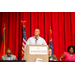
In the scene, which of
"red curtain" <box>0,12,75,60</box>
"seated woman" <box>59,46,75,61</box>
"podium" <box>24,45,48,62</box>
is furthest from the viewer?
"red curtain" <box>0,12,75,60</box>

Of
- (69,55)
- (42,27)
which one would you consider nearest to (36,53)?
(69,55)

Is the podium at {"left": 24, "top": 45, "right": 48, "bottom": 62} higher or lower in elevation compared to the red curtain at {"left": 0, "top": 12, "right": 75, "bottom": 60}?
lower

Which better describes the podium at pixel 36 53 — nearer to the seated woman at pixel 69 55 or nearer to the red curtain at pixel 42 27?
the seated woman at pixel 69 55

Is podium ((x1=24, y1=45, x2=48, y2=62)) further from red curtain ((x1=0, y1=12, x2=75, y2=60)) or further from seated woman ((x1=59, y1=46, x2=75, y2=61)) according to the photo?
red curtain ((x1=0, y1=12, x2=75, y2=60))

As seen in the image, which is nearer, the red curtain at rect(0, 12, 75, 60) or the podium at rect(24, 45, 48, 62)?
the podium at rect(24, 45, 48, 62)

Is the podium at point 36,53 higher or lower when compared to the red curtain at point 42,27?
lower

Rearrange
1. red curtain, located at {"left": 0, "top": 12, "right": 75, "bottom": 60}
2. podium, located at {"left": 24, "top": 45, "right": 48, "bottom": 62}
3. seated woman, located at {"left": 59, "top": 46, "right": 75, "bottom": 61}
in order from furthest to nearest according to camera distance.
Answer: red curtain, located at {"left": 0, "top": 12, "right": 75, "bottom": 60} < seated woman, located at {"left": 59, "top": 46, "right": 75, "bottom": 61} < podium, located at {"left": 24, "top": 45, "right": 48, "bottom": 62}

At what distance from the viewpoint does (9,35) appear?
537 cm

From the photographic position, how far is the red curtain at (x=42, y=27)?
5.35m

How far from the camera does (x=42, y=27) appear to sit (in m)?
5.41

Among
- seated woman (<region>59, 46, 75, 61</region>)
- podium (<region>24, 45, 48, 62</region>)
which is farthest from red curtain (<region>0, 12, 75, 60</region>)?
podium (<region>24, 45, 48, 62</region>)

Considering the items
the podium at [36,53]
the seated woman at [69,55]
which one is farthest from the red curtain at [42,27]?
the podium at [36,53]

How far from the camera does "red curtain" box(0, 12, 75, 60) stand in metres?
5.35
